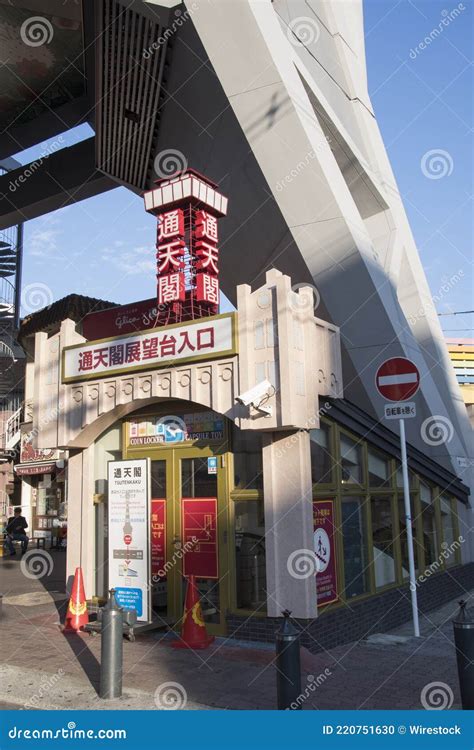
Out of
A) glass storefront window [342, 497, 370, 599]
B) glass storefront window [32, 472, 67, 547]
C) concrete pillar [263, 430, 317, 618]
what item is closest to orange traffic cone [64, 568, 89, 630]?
concrete pillar [263, 430, 317, 618]

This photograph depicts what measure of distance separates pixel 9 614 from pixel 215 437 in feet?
16.9

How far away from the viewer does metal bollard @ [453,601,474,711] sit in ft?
19.0

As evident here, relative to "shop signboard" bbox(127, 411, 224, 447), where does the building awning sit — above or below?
above

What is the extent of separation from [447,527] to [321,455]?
205 inches

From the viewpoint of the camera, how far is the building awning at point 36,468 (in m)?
27.3

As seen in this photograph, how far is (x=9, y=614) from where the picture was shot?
1137 cm

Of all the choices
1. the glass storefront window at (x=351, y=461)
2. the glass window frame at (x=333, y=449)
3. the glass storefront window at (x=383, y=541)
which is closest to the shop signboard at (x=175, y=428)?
the glass window frame at (x=333, y=449)

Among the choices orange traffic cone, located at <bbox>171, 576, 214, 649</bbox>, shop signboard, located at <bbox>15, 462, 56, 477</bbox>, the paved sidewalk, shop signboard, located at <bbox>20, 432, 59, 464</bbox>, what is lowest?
the paved sidewalk

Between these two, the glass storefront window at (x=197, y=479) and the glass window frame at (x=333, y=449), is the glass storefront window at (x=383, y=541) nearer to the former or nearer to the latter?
the glass window frame at (x=333, y=449)

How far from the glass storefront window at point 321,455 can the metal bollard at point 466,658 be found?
134 inches

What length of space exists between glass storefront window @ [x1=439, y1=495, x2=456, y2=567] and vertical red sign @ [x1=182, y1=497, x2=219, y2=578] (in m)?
5.62

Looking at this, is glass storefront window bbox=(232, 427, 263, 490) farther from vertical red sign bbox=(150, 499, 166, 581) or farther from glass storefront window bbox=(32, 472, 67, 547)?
glass storefront window bbox=(32, 472, 67, 547)

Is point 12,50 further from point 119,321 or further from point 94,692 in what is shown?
point 94,692

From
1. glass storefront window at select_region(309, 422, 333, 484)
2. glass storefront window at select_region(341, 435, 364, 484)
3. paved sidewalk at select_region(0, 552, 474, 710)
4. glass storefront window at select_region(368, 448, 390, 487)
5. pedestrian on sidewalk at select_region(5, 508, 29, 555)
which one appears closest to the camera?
paved sidewalk at select_region(0, 552, 474, 710)
